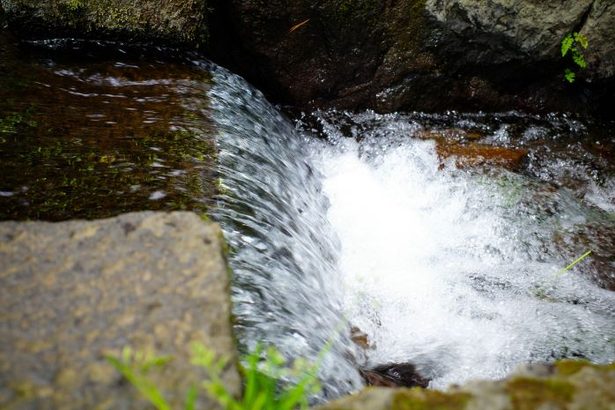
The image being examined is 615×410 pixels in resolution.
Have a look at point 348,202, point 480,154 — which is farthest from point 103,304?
point 480,154

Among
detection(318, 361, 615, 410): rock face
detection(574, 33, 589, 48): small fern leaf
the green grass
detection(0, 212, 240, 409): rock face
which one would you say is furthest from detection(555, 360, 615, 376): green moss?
detection(574, 33, 589, 48): small fern leaf

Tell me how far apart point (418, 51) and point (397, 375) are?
3.50 m

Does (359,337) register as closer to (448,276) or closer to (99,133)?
(448,276)

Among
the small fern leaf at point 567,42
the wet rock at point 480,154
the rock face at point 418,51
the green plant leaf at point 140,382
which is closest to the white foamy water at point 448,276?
the wet rock at point 480,154

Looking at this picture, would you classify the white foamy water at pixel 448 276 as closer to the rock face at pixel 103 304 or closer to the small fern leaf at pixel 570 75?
the small fern leaf at pixel 570 75

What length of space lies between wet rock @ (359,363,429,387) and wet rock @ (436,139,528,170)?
96.4 inches

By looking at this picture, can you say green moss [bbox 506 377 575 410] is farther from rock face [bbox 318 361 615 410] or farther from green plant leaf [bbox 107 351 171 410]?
→ green plant leaf [bbox 107 351 171 410]

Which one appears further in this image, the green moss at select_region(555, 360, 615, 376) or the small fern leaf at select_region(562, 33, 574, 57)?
the small fern leaf at select_region(562, 33, 574, 57)

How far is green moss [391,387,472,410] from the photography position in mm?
1205

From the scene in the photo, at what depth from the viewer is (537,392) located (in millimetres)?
1235

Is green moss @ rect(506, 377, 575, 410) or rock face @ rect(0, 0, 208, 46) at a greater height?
rock face @ rect(0, 0, 208, 46)

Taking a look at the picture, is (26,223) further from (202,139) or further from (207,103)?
(207,103)

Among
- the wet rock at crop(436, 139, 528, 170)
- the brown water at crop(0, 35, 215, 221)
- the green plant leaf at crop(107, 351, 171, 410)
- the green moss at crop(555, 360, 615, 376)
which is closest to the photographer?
the green plant leaf at crop(107, 351, 171, 410)

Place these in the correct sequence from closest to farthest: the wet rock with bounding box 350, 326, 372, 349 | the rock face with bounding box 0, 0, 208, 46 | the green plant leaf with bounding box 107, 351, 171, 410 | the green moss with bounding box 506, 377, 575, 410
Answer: the green plant leaf with bounding box 107, 351, 171, 410, the green moss with bounding box 506, 377, 575, 410, the wet rock with bounding box 350, 326, 372, 349, the rock face with bounding box 0, 0, 208, 46
